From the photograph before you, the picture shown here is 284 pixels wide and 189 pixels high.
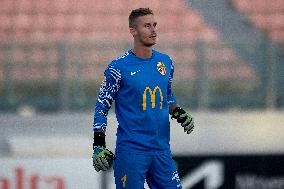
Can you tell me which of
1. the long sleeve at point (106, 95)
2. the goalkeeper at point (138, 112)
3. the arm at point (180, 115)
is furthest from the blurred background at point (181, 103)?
the long sleeve at point (106, 95)

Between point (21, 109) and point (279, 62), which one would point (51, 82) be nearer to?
point (21, 109)

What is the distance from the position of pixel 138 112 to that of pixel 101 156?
335 millimetres

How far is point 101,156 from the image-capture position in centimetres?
435

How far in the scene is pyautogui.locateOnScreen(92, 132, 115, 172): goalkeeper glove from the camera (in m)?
4.33

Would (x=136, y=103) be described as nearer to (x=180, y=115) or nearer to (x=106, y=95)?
(x=106, y=95)

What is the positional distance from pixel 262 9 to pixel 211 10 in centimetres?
57

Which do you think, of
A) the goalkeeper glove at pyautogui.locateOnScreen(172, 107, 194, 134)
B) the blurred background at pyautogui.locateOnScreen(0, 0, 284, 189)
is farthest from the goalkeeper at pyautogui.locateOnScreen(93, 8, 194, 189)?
the blurred background at pyautogui.locateOnScreen(0, 0, 284, 189)

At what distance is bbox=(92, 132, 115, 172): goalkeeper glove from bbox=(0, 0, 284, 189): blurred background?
2067 millimetres

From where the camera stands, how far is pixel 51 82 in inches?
287

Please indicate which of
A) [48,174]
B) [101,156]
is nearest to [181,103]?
[48,174]

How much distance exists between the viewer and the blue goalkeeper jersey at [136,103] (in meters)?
4.45

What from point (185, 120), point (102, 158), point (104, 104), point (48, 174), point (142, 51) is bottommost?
point (48, 174)

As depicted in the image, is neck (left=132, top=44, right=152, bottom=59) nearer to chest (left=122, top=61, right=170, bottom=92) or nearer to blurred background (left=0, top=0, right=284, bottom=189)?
chest (left=122, top=61, right=170, bottom=92)

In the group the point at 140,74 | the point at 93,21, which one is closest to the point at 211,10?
the point at 93,21
